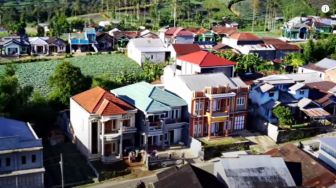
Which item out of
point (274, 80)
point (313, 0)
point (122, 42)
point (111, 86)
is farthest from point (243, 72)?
point (313, 0)

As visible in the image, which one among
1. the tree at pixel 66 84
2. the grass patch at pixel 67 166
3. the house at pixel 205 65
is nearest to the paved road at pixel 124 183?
the grass patch at pixel 67 166

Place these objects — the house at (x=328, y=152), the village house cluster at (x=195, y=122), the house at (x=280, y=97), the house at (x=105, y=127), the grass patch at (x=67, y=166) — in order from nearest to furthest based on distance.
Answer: the village house cluster at (x=195, y=122)
the grass patch at (x=67, y=166)
the house at (x=328, y=152)
the house at (x=105, y=127)
the house at (x=280, y=97)

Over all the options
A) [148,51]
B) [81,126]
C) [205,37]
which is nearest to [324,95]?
[81,126]

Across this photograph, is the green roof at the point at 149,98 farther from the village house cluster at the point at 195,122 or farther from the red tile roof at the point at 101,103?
the red tile roof at the point at 101,103

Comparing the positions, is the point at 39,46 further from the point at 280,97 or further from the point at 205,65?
the point at 280,97

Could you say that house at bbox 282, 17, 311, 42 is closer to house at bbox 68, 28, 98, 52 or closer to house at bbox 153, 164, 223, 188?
house at bbox 68, 28, 98, 52

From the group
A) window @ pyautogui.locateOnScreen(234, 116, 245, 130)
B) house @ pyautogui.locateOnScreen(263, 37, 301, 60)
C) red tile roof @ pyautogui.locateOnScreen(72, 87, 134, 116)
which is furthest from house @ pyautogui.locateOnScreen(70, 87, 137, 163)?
house @ pyautogui.locateOnScreen(263, 37, 301, 60)
